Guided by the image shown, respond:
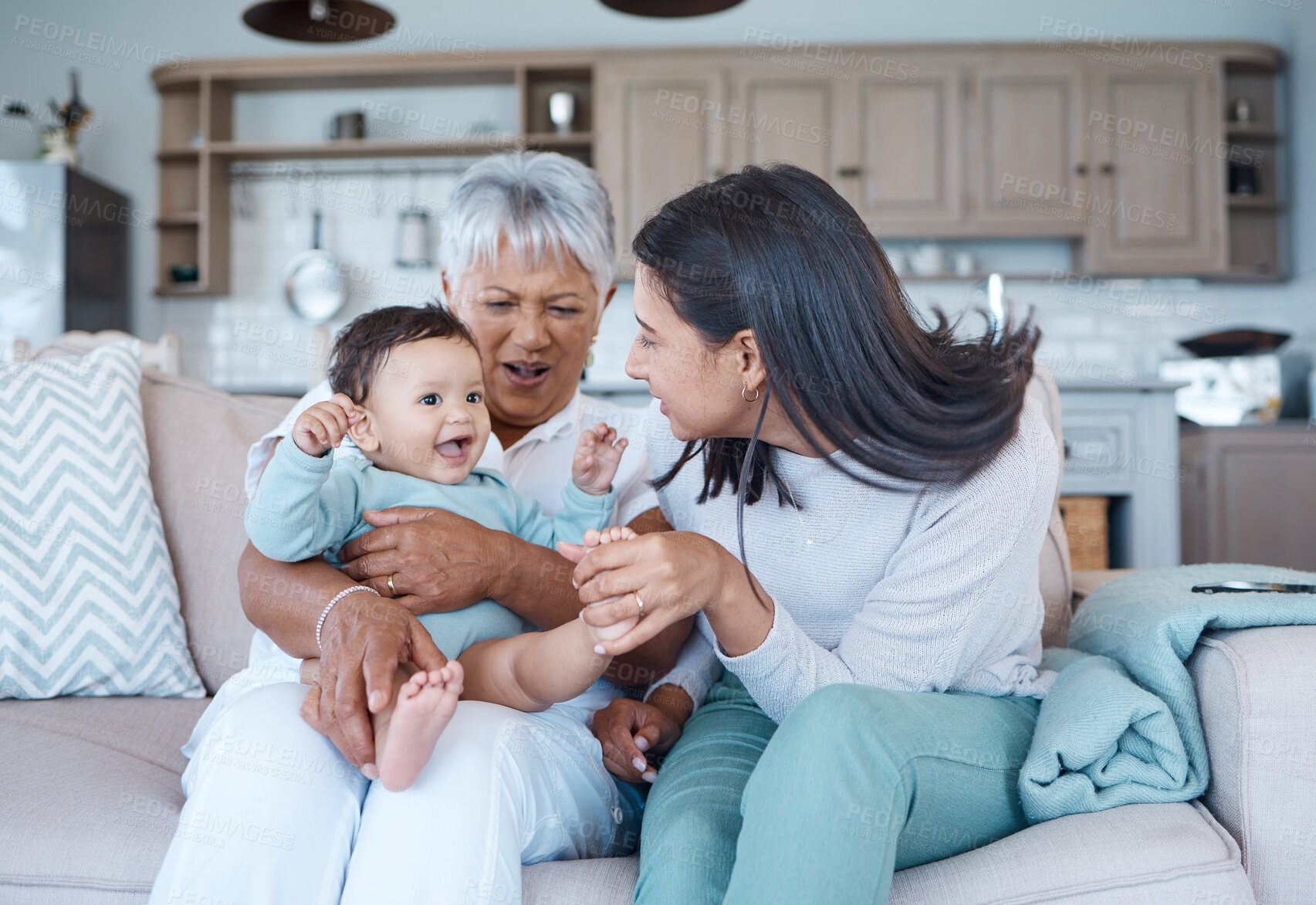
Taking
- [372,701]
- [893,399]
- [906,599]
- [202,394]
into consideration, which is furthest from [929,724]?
[202,394]

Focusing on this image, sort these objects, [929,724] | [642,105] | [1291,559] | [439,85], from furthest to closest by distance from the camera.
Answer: [439,85]
[642,105]
[1291,559]
[929,724]

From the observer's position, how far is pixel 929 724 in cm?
95

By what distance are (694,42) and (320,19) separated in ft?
8.80

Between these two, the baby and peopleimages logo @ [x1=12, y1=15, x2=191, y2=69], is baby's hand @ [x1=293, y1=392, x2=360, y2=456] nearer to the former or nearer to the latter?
the baby

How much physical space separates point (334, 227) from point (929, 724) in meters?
4.52

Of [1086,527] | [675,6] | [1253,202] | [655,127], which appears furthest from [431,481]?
[1253,202]

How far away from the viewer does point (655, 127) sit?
440 cm

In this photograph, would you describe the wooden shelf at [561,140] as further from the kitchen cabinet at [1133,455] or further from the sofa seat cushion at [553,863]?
the sofa seat cushion at [553,863]

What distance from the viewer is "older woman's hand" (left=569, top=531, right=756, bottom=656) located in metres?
0.93

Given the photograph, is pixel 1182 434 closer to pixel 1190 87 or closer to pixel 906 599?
pixel 1190 87

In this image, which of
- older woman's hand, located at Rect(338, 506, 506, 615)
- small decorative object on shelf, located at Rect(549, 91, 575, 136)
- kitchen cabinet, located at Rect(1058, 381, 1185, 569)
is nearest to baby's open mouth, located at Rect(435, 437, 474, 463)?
older woman's hand, located at Rect(338, 506, 506, 615)

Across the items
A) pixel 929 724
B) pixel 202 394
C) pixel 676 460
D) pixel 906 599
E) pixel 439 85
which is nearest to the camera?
pixel 929 724

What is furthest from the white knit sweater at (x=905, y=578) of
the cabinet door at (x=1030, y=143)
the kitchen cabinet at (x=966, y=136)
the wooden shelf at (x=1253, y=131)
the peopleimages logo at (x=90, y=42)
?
the peopleimages logo at (x=90, y=42)

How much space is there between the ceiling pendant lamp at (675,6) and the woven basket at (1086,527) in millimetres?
2249
